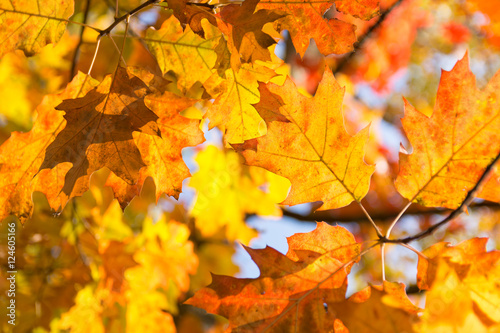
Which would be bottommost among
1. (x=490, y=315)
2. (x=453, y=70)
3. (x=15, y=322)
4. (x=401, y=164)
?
(x=15, y=322)

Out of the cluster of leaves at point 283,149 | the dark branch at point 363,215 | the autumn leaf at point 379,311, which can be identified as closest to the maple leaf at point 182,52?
the cluster of leaves at point 283,149

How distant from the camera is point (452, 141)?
0.99 m

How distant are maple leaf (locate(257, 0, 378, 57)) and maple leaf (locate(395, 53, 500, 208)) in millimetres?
239

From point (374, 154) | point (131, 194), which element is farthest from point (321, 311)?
point (374, 154)

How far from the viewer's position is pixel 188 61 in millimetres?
1298

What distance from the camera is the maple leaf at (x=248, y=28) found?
935mm

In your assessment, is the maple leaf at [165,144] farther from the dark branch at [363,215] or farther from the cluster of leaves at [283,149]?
the dark branch at [363,215]

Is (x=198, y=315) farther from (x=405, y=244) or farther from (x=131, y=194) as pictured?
(x=405, y=244)

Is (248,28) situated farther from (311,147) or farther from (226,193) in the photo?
(226,193)

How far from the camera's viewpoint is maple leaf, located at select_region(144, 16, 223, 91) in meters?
1.28

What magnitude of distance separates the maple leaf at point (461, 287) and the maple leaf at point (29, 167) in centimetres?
101

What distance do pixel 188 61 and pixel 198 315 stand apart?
9.11 feet

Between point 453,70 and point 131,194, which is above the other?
point 453,70

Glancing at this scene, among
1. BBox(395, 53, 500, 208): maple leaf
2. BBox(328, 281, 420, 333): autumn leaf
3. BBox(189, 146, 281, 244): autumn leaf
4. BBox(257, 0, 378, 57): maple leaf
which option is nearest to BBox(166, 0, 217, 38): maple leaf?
BBox(257, 0, 378, 57): maple leaf
